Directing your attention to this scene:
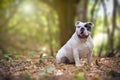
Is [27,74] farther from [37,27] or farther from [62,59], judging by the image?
[37,27]

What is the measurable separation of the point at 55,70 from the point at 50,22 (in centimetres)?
1569

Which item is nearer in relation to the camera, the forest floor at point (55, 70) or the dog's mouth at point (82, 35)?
the forest floor at point (55, 70)

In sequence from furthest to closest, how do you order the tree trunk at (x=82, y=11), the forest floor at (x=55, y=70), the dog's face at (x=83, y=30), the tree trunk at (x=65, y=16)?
the tree trunk at (x=65, y=16) < the tree trunk at (x=82, y=11) < the dog's face at (x=83, y=30) < the forest floor at (x=55, y=70)

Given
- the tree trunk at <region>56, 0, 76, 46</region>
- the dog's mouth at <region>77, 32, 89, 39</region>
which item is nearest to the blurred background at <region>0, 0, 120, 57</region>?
the tree trunk at <region>56, 0, 76, 46</region>

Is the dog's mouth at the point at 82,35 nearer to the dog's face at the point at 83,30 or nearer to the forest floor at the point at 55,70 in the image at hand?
the dog's face at the point at 83,30

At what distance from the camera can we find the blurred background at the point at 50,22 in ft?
59.8

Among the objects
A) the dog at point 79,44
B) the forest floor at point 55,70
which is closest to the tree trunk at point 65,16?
the forest floor at point 55,70

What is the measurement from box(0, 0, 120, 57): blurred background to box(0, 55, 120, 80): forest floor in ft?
22.6

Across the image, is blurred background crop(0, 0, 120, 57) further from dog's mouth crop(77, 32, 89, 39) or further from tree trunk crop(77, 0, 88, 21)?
dog's mouth crop(77, 32, 89, 39)

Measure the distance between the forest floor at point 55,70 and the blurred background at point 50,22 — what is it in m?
6.88

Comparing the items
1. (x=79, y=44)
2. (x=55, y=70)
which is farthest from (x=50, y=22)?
(x=55, y=70)

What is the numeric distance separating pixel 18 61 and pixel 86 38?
202 cm

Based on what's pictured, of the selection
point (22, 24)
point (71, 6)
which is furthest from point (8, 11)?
point (71, 6)

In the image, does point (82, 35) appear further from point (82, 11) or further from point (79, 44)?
point (82, 11)
